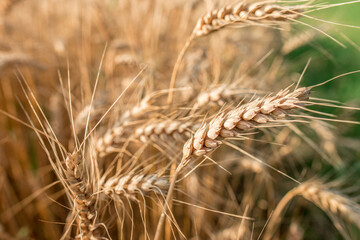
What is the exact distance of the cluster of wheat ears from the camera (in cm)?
79

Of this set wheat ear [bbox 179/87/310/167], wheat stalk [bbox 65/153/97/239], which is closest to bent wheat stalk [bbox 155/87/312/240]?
wheat ear [bbox 179/87/310/167]

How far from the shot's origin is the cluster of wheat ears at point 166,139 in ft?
2.60

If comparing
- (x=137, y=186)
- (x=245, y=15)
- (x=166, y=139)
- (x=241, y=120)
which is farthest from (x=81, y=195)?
(x=245, y=15)

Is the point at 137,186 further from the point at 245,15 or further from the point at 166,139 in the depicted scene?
the point at 245,15

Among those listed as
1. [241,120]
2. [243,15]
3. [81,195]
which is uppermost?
[243,15]

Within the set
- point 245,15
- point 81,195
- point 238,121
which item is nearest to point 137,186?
point 81,195

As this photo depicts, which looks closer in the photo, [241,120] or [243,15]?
[241,120]

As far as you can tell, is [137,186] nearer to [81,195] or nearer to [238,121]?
[81,195]

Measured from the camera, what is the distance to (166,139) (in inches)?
38.8

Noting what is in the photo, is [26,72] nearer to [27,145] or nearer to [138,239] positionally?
[27,145]

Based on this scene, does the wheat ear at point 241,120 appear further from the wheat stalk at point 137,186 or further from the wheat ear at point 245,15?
the wheat ear at point 245,15

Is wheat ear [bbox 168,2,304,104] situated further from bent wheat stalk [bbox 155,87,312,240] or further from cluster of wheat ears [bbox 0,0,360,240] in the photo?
bent wheat stalk [bbox 155,87,312,240]

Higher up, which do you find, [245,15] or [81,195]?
[245,15]

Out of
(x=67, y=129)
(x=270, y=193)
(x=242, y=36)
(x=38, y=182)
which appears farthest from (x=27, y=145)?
(x=242, y=36)
